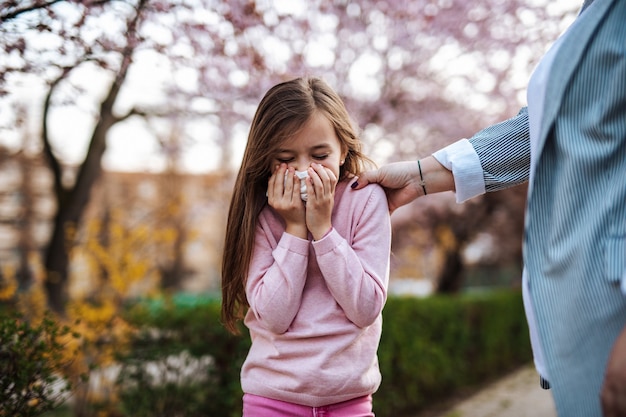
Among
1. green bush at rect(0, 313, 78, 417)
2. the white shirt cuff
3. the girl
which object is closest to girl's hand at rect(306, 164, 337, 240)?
the girl

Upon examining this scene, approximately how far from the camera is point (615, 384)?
1.17m

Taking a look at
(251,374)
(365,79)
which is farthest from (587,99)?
(365,79)

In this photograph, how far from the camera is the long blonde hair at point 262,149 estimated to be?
6.45 ft

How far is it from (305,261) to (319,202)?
185 millimetres

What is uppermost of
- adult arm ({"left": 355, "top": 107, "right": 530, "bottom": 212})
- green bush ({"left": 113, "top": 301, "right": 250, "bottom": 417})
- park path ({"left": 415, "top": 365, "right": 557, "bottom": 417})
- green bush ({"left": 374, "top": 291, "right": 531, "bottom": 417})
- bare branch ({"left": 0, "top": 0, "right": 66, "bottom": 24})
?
bare branch ({"left": 0, "top": 0, "right": 66, "bottom": 24})

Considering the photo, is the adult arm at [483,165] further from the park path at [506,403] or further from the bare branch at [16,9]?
the park path at [506,403]

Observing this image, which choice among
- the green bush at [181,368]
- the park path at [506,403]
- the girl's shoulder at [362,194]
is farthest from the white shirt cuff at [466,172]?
the park path at [506,403]

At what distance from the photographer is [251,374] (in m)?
1.93

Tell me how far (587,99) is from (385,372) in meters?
4.26

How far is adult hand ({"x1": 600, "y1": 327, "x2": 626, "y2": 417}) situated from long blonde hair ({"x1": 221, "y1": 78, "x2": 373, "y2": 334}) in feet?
3.61

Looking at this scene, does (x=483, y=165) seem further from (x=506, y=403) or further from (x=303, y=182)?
(x=506, y=403)

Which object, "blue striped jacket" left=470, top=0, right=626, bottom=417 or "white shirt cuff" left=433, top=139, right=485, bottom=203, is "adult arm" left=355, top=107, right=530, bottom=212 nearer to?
"white shirt cuff" left=433, top=139, right=485, bottom=203

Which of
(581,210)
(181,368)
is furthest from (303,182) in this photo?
(181,368)

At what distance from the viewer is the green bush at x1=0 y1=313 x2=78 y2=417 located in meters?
2.37
